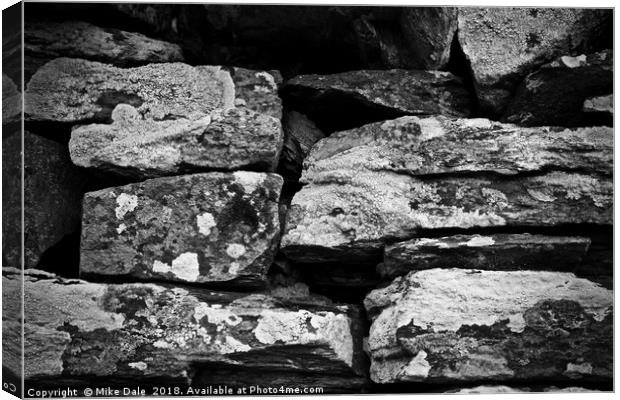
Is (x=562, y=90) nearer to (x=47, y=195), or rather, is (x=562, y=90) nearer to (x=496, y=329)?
(x=496, y=329)

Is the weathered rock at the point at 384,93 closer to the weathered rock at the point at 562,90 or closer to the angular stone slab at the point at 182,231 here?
the weathered rock at the point at 562,90

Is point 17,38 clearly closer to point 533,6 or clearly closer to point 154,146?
point 154,146

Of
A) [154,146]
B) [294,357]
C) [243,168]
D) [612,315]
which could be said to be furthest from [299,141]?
[612,315]

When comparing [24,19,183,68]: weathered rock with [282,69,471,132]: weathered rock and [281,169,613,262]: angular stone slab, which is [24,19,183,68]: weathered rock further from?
[281,169,613,262]: angular stone slab

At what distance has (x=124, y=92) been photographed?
3.32m

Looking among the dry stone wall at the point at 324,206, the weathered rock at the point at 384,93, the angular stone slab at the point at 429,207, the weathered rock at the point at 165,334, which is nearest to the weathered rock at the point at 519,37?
the dry stone wall at the point at 324,206

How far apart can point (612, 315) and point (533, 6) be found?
1.19 metres

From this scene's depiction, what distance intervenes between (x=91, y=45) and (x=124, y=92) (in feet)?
0.75

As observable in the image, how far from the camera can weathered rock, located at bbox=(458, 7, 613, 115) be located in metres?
A: 3.31

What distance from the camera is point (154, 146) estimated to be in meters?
3.27

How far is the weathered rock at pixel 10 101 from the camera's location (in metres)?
2.96

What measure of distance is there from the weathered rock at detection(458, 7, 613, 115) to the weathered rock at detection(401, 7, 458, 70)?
47mm

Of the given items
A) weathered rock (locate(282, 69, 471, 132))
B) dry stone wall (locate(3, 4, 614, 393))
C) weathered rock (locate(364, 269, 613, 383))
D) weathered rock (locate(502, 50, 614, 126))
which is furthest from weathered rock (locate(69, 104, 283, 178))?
weathered rock (locate(502, 50, 614, 126))

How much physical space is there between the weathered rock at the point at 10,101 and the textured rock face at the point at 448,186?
1.06 m
